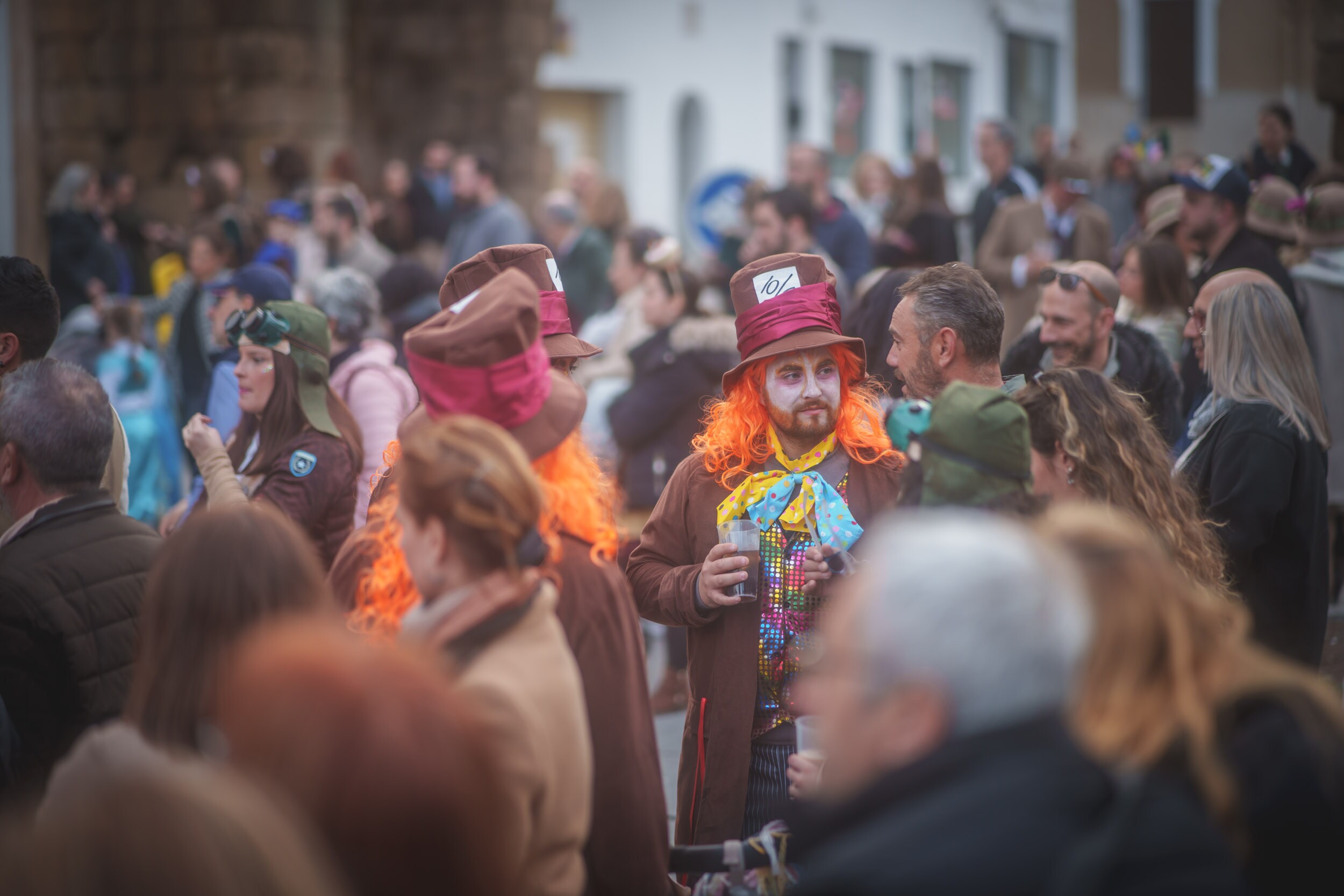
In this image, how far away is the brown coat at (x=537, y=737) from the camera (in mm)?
2182

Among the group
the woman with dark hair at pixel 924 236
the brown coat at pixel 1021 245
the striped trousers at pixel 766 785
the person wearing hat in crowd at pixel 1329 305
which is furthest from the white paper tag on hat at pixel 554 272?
the woman with dark hair at pixel 924 236

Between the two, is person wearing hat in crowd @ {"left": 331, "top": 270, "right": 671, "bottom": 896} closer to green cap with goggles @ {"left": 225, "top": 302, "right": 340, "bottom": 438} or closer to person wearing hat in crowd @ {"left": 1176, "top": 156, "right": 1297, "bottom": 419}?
green cap with goggles @ {"left": 225, "top": 302, "right": 340, "bottom": 438}

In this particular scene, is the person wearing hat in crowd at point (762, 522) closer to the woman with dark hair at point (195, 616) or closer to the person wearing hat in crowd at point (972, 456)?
the person wearing hat in crowd at point (972, 456)

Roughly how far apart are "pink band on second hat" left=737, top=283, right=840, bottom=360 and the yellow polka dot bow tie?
291 mm

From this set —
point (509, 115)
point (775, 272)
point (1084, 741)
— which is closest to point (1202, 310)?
point (775, 272)

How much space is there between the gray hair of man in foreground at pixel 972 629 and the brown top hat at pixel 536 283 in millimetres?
2152

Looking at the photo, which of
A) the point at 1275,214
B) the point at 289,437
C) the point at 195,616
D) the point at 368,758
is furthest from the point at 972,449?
the point at 1275,214

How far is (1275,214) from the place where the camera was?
7.94 metres

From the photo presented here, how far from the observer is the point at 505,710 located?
220 centimetres

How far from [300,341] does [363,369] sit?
102 cm

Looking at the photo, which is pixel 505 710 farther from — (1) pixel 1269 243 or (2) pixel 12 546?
(1) pixel 1269 243

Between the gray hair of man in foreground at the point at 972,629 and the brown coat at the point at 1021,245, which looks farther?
the brown coat at the point at 1021,245

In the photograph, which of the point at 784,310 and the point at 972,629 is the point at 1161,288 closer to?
the point at 784,310

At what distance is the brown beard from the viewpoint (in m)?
3.53
